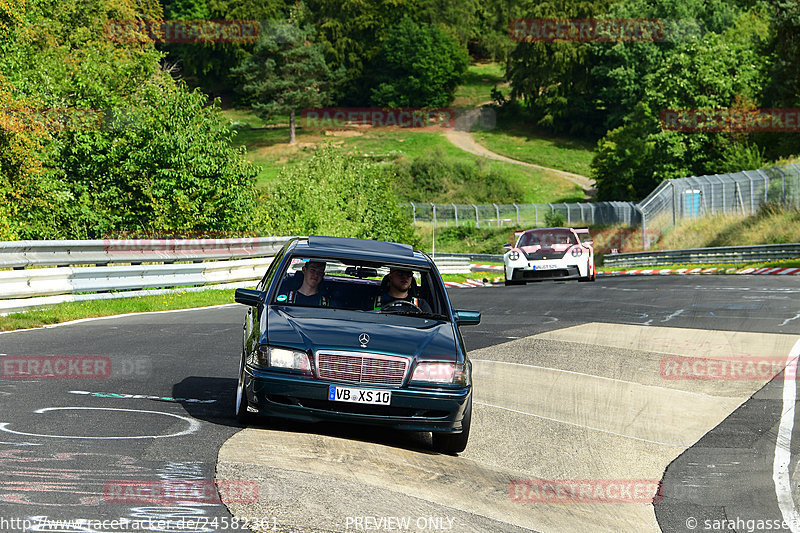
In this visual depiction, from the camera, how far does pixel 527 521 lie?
6500mm

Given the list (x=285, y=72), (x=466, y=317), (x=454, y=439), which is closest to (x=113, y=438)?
(x=454, y=439)

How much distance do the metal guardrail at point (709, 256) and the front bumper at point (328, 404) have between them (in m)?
32.9

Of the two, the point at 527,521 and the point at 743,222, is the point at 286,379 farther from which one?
the point at 743,222

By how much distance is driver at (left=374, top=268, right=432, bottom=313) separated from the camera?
885 centimetres

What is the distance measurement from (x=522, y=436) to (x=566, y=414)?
117cm

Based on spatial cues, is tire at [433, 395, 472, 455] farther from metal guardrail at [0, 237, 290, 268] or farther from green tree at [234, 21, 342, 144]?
green tree at [234, 21, 342, 144]

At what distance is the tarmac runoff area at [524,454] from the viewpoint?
614 centimetres

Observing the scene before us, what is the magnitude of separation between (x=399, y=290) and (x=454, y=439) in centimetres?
146

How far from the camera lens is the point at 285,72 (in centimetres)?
11631

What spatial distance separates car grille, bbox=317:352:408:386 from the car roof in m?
1.40

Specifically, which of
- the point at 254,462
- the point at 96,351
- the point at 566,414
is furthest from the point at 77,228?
the point at 254,462

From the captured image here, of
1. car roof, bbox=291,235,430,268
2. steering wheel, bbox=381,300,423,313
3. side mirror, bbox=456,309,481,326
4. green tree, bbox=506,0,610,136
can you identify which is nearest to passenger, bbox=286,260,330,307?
car roof, bbox=291,235,430,268

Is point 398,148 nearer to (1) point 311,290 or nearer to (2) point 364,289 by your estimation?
(2) point 364,289

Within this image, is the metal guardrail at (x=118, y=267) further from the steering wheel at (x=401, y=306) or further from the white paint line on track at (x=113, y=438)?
the steering wheel at (x=401, y=306)
